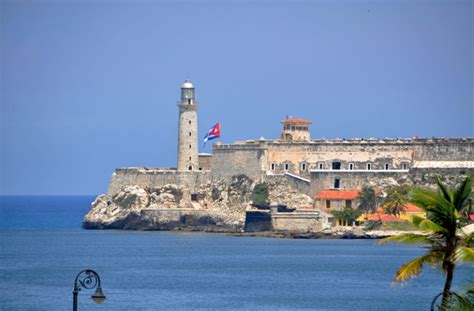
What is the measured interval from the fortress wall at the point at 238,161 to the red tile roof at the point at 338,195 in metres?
5.49

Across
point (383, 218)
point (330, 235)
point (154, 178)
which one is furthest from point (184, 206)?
point (383, 218)

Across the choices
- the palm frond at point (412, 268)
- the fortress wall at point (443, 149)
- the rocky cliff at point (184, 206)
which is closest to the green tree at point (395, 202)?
the fortress wall at point (443, 149)

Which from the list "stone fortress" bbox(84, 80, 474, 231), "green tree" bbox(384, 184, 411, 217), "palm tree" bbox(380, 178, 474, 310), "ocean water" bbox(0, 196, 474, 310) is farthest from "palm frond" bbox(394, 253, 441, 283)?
"stone fortress" bbox(84, 80, 474, 231)

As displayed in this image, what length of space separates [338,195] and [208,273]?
22.5 metres

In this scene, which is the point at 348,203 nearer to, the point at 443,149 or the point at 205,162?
the point at 443,149

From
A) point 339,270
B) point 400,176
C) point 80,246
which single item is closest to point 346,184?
point 400,176

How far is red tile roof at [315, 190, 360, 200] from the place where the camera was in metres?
72.3

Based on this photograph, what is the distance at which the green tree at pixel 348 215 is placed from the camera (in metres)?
70.7

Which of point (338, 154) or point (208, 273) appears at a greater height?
point (338, 154)

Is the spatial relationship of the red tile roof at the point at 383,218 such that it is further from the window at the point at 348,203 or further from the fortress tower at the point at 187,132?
the fortress tower at the point at 187,132

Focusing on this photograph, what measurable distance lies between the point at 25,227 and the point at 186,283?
42963mm

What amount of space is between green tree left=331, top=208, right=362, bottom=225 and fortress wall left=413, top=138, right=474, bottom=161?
23.4ft

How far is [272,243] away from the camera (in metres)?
66.5

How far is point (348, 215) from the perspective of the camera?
7069 centimetres
